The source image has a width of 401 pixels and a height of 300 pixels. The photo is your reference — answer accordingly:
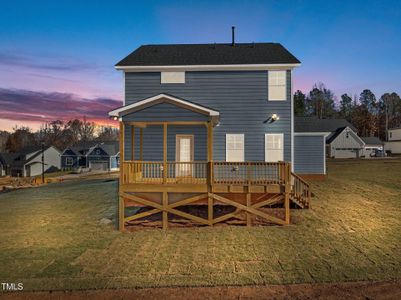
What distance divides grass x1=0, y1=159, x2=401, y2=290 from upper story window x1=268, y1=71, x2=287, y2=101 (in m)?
5.70

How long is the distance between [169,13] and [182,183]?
14169 millimetres

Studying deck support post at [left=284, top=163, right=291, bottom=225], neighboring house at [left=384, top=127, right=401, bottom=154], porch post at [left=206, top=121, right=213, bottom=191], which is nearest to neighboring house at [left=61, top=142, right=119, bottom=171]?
porch post at [left=206, top=121, right=213, bottom=191]

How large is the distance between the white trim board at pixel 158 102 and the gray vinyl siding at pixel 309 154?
8105 millimetres

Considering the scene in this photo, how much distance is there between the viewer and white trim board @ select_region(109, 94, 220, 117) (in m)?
9.66

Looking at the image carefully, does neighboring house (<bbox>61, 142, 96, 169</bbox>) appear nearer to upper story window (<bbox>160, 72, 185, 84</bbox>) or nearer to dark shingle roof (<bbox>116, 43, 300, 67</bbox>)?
dark shingle roof (<bbox>116, 43, 300, 67</bbox>)

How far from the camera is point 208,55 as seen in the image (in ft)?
46.4

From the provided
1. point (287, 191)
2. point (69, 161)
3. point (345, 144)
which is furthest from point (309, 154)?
point (69, 161)

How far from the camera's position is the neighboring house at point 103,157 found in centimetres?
4914

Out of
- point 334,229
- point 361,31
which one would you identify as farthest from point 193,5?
point 334,229

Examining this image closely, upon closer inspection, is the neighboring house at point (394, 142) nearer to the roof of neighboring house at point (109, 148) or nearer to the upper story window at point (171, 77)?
the upper story window at point (171, 77)

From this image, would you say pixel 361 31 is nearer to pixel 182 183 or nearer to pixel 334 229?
pixel 334 229

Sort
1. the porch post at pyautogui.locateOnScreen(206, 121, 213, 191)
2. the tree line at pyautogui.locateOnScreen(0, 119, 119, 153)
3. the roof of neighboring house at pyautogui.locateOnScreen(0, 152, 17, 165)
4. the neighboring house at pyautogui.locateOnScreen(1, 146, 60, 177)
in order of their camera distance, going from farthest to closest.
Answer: the tree line at pyautogui.locateOnScreen(0, 119, 119, 153) → the roof of neighboring house at pyautogui.locateOnScreen(0, 152, 17, 165) → the neighboring house at pyautogui.locateOnScreen(1, 146, 60, 177) → the porch post at pyautogui.locateOnScreen(206, 121, 213, 191)

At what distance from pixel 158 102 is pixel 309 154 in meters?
10.5

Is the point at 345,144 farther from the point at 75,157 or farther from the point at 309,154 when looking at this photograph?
the point at 75,157
